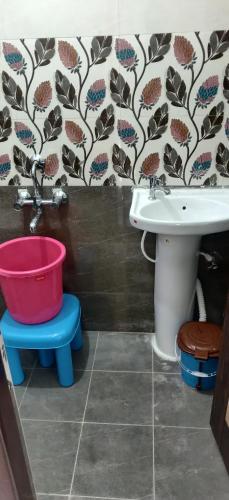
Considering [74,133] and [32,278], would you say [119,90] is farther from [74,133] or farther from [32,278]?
[32,278]

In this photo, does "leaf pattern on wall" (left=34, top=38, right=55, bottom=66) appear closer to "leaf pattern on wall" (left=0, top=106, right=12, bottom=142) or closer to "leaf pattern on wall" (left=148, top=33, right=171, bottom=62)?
"leaf pattern on wall" (left=0, top=106, right=12, bottom=142)

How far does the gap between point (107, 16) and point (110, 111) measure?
355mm

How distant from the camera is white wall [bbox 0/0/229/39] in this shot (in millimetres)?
1368

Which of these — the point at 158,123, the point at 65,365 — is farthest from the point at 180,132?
the point at 65,365

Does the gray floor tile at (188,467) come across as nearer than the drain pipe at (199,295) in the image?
Yes

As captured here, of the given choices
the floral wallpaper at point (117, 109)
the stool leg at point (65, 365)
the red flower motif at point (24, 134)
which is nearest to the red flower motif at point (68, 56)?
the floral wallpaper at point (117, 109)

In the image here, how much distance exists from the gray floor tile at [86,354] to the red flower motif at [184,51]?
1475mm

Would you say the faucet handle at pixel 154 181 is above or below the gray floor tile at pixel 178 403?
above

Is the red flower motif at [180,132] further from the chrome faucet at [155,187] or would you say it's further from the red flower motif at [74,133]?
the red flower motif at [74,133]

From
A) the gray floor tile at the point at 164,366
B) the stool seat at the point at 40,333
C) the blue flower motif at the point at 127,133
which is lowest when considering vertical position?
the gray floor tile at the point at 164,366

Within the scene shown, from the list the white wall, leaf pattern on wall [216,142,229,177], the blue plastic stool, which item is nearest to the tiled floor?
the blue plastic stool

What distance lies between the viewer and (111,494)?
1.29 meters

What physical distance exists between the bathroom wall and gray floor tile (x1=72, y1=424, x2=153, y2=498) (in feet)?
2.50

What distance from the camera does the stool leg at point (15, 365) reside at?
5.50 feet
